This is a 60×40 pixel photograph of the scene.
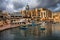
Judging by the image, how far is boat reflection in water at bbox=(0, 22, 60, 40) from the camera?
14.4ft

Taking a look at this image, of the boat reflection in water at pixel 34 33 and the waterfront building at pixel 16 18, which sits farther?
the waterfront building at pixel 16 18

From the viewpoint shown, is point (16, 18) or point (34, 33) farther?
point (16, 18)

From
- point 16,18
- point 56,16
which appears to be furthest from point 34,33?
point 56,16

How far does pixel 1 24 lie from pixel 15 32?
1.51ft

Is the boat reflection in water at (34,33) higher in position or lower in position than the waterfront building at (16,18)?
lower

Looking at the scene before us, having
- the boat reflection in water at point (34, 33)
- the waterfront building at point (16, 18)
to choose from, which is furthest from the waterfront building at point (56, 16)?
the waterfront building at point (16, 18)

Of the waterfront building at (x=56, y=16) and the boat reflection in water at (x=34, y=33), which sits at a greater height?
the waterfront building at (x=56, y=16)

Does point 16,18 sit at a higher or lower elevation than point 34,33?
higher

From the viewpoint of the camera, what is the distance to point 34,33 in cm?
447

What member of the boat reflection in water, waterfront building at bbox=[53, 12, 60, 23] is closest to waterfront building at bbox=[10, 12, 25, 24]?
the boat reflection in water

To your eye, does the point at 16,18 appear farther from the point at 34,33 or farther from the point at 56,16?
the point at 56,16

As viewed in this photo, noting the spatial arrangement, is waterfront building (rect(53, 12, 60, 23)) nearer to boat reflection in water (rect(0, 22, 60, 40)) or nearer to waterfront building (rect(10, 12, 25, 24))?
boat reflection in water (rect(0, 22, 60, 40))

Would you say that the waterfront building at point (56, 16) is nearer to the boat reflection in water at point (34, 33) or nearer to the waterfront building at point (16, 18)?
the boat reflection in water at point (34, 33)

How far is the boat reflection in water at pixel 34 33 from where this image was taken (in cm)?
439
